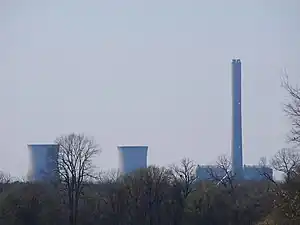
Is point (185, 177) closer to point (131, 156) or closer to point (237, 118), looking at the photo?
point (131, 156)

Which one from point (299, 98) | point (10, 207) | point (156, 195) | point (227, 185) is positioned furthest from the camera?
point (227, 185)

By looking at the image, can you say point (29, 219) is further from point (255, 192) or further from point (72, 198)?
point (255, 192)

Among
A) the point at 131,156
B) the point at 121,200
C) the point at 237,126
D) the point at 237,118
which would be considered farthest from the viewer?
the point at 237,118

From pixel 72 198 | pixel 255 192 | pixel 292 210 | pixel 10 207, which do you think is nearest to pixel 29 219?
pixel 10 207

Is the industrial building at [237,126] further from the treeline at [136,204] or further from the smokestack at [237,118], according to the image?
the treeline at [136,204]

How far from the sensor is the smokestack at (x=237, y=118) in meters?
130

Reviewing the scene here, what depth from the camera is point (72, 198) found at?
54656 millimetres

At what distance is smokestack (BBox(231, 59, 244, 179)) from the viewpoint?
5138 inches

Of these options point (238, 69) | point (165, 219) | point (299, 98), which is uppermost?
point (238, 69)

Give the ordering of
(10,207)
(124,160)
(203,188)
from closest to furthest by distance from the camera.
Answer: (10,207) < (203,188) < (124,160)

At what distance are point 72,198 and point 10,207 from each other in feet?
18.9

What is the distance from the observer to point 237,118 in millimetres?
134875

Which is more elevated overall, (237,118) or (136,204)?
(237,118)

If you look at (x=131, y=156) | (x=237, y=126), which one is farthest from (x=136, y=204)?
(x=237, y=126)
